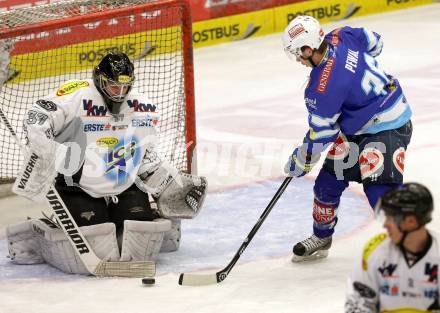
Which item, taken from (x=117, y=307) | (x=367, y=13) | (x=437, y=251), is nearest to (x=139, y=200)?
(x=117, y=307)

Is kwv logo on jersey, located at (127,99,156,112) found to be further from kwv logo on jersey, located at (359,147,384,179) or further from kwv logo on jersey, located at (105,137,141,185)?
kwv logo on jersey, located at (359,147,384,179)

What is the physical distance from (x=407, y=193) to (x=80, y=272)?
293cm

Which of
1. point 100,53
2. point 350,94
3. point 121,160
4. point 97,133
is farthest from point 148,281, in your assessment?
point 100,53

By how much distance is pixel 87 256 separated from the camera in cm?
648

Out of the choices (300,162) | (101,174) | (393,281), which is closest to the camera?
(393,281)

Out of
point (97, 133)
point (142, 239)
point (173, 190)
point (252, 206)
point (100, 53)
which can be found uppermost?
point (97, 133)

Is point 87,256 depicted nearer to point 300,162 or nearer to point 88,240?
point 88,240

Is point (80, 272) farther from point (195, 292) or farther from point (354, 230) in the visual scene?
point (354, 230)

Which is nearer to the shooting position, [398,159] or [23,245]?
[398,159]

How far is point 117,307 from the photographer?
5.98m

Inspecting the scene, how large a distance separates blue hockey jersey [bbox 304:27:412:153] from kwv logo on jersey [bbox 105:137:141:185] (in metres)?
1.05

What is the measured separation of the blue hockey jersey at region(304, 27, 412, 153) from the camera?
6.11 m

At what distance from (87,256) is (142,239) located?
316 millimetres

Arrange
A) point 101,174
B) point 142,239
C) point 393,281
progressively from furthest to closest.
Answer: point 101,174 → point 142,239 → point 393,281
